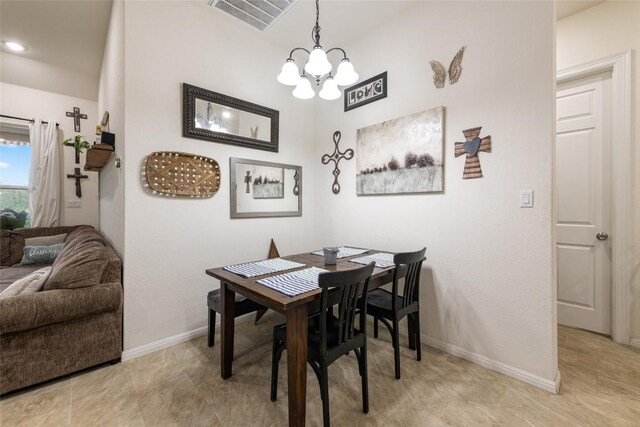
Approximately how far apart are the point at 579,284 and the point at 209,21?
4185 mm

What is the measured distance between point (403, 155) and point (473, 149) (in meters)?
0.57

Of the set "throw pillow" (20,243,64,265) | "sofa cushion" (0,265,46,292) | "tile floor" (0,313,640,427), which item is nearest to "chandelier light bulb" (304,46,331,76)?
"tile floor" (0,313,640,427)

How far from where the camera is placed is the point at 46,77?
144 inches

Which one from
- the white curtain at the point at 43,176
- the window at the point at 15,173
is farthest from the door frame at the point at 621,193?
the window at the point at 15,173

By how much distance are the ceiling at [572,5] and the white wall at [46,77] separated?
5.70 m

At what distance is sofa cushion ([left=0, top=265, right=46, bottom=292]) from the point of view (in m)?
2.54

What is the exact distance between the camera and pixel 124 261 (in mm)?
2008

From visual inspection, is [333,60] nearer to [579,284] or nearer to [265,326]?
[265,326]

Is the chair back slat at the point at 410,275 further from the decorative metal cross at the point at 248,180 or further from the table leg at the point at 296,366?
the decorative metal cross at the point at 248,180

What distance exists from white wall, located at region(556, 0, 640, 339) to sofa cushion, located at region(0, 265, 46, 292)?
5.41m

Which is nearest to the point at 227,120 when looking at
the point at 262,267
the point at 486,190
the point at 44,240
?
the point at 262,267

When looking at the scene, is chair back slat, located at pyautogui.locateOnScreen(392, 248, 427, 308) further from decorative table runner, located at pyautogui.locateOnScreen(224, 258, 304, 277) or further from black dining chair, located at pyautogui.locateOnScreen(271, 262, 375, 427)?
decorative table runner, located at pyautogui.locateOnScreen(224, 258, 304, 277)

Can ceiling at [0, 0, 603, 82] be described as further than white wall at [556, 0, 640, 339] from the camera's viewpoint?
Yes

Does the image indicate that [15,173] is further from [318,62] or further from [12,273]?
[318,62]
